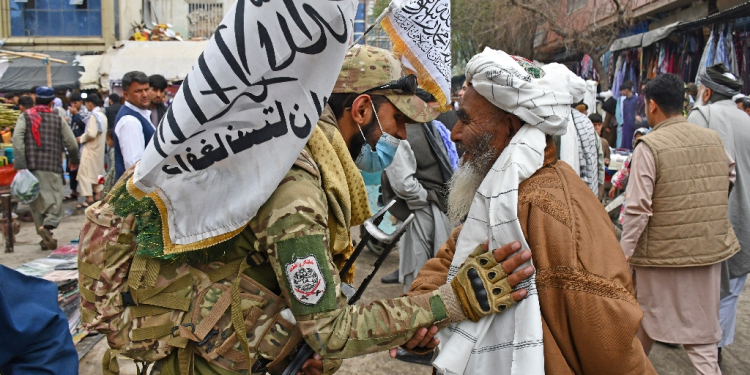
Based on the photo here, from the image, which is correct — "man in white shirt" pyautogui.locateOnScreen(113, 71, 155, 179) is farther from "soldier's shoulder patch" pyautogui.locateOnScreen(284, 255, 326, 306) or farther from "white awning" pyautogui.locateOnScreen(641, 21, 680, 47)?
"white awning" pyautogui.locateOnScreen(641, 21, 680, 47)

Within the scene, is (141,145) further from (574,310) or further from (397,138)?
(574,310)

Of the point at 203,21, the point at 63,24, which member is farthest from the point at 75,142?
the point at 203,21

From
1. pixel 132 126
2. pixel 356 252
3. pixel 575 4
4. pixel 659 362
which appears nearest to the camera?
pixel 356 252

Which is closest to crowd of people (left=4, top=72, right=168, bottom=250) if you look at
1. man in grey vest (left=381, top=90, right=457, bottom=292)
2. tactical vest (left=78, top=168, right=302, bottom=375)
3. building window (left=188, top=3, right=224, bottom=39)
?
man in grey vest (left=381, top=90, right=457, bottom=292)

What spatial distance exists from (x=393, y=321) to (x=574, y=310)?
54cm

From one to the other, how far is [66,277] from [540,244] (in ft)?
14.8

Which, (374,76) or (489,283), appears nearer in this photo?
(489,283)

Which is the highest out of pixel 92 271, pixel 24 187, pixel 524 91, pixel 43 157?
pixel 524 91

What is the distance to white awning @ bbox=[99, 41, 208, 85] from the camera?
19438 millimetres

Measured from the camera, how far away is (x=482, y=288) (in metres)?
1.64

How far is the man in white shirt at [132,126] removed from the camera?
513 centimetres

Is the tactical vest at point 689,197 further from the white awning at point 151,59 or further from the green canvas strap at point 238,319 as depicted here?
the white awning at point 151,59

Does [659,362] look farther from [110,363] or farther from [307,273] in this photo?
[110,363]

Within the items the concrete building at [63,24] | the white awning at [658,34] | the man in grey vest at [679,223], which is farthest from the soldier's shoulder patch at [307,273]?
the concrete building at [63,24]
